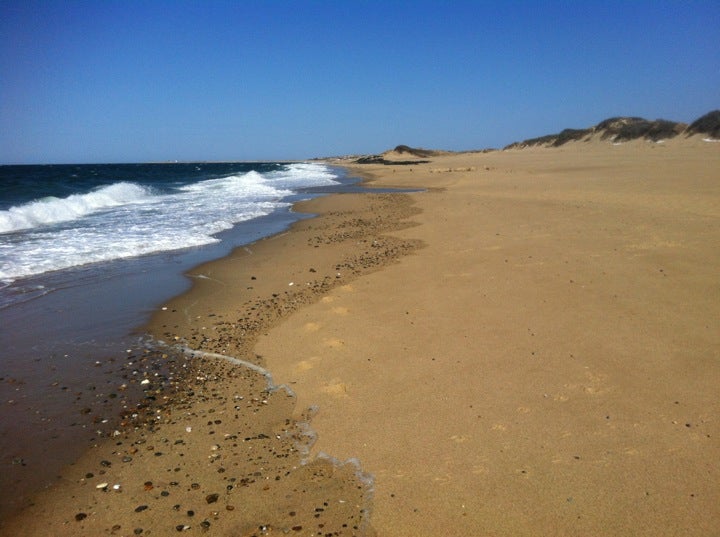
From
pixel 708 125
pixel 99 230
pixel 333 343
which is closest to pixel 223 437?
pixel 333 343

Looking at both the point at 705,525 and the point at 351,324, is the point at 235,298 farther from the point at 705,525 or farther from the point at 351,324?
the point at 705,525

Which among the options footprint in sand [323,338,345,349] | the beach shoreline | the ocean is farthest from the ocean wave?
footprint in sand [323,338,345,349]

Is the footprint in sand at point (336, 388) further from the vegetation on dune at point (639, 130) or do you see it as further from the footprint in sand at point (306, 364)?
the vegetation on dune at point (639, 130)

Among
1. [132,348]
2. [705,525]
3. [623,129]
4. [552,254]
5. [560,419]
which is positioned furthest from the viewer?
[623,129]

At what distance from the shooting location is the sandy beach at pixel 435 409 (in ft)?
9.48

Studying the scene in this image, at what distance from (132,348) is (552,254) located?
6.28 m

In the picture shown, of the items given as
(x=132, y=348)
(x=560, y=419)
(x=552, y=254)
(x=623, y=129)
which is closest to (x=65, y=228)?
(x=132, y=348)

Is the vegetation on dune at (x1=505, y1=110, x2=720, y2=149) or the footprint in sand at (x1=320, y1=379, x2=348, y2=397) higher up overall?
the vegetation on dune at (x1=505, y1=110, x2=720, y2=149)

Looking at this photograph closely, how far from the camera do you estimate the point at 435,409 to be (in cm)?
388

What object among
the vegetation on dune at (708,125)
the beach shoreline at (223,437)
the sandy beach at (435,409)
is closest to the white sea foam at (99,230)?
the sandy beach at (435,409)

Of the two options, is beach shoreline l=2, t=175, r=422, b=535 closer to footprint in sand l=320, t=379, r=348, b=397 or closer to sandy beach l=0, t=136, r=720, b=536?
sandy beach l=0, t=136, r=720, b=536

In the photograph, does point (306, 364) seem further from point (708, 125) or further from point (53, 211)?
point (708, 125)

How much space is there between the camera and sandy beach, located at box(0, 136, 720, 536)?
2891 mm

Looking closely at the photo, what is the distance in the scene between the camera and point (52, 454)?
3.64m
